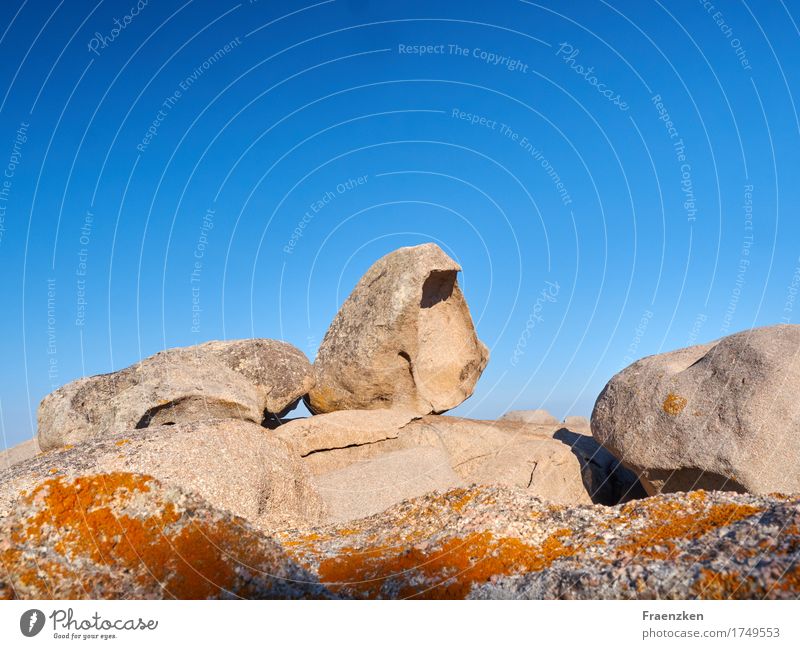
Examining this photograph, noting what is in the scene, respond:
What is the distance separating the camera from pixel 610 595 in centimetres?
402

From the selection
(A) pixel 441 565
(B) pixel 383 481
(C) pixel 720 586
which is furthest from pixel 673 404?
(A) pixel 441 565

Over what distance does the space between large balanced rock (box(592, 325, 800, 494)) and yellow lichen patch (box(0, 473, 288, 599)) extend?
30.8 feet

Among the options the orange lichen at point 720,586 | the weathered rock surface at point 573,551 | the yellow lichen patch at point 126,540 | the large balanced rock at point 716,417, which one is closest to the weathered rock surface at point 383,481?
the large balanced rock at point 716,417

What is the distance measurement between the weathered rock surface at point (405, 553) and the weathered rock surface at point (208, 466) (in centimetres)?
201

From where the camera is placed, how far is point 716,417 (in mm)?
11297

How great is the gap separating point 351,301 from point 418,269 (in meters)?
2.71

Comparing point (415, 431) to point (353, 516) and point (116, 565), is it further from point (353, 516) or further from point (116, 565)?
point (116, 565)

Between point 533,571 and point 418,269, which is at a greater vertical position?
point 418,269

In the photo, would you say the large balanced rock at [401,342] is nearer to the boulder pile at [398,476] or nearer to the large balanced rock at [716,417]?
the boulder pile at [398,476]

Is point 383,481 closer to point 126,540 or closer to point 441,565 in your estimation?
point 441,565

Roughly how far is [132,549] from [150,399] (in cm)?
1008

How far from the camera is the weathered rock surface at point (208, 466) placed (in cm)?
760

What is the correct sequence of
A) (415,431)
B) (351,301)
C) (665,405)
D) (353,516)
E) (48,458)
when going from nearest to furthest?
(48,458)
(353,516)
(665,405)
(415,431)
(351,301)

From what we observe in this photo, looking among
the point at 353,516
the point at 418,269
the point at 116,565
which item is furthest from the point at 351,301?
the point at 116,565
